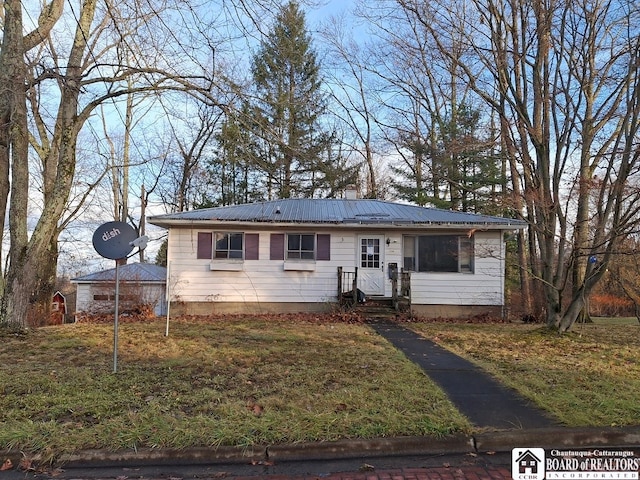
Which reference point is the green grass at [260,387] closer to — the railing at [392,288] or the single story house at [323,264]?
the railing at [392,288]

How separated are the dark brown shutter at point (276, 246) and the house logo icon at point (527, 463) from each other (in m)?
10.6

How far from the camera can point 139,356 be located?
680 centimetres

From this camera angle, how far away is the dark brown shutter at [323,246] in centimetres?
1377

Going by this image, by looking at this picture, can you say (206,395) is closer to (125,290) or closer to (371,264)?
(371,264)

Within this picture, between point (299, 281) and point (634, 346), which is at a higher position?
point (299, 281)

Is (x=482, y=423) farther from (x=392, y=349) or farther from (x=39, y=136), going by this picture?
(x=39, y=136)

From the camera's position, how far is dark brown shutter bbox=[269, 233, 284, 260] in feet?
45.2

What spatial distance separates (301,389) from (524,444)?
2329 millimetres

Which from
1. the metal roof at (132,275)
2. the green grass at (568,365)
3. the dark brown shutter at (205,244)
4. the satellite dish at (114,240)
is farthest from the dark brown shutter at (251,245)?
the satellite dish at (114,240)

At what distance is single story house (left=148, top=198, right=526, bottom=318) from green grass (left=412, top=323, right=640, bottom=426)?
3.06 m

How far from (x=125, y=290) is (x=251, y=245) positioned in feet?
14.1

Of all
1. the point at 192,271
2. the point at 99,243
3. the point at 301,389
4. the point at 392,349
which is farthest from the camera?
the point at 192,271

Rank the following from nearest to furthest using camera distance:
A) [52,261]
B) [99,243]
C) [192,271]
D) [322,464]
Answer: [322,464], [99,243], [192,271], [52,261]

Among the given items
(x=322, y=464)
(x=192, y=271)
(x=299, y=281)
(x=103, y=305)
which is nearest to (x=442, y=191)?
(x=299, y=281)
